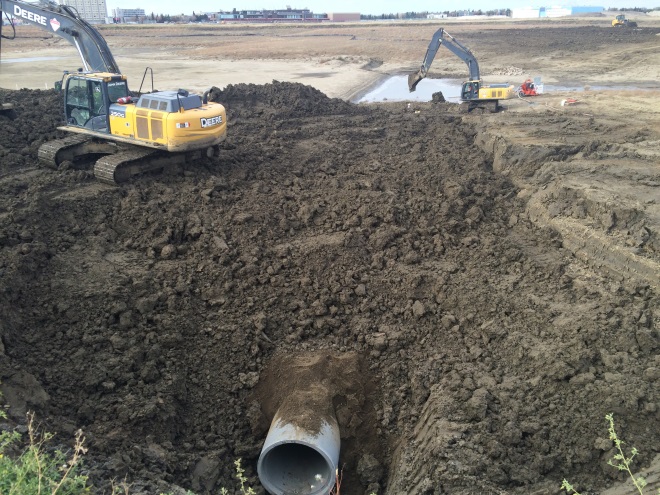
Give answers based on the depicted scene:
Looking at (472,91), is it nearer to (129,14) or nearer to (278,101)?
(278,101)

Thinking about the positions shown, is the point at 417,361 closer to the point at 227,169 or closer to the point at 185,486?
the point at 185,486

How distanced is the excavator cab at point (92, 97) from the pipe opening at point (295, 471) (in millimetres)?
8680

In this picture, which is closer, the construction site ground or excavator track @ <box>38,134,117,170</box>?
the construction site ground

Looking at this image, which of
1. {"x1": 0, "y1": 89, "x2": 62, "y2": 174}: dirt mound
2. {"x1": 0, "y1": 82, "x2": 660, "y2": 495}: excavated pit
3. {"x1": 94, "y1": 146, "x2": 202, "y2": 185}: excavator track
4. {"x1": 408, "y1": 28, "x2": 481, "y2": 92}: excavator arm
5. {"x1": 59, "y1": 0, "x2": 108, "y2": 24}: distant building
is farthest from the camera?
{"x1": 59, "y1": 0, "x2": 108, "y2": 24}: distant building

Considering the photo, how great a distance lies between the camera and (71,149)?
12.4m

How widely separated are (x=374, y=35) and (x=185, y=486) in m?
65.9

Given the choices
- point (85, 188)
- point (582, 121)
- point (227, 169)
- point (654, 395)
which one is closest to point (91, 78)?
point (85, 188)

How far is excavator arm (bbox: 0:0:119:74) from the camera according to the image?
46.5 feet

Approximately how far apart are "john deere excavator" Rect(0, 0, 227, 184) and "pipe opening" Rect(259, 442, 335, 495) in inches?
273

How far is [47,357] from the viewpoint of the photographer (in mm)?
6941

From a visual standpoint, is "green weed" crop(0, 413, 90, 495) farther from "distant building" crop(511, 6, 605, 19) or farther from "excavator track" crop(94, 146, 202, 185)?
"distant building" crop(511, 6, 605, 19)

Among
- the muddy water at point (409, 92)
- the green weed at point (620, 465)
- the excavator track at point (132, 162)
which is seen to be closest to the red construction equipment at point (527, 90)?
the muddy water at point (409, 92)

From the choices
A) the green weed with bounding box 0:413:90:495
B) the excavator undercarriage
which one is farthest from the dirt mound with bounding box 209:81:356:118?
the green weed with bounding box 0:413:90:495

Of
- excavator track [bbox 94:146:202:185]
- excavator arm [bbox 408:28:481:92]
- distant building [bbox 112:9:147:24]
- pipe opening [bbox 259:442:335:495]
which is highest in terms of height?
distant building [bbox 112:9:147:24]
